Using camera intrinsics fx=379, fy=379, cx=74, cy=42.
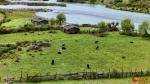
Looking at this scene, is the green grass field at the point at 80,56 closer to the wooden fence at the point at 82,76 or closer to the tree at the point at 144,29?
the wooden fence at the point at 82,76

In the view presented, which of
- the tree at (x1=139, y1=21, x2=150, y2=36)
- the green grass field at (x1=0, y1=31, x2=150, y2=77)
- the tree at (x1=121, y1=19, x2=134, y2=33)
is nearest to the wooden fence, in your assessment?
the green grass field at (x1=0, y1=31, x2=150, y2=77)

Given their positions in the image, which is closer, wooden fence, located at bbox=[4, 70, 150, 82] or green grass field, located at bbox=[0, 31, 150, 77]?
wooden fence, located at bbox=[4, 70, 150, 82]

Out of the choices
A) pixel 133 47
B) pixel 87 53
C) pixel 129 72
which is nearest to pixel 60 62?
pixel 87 53

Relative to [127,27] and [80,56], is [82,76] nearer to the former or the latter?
[80,56]

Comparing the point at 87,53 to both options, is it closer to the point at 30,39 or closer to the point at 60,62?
the point at 60,62

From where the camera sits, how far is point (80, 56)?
269 feet

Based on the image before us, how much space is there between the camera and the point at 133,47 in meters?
90.7

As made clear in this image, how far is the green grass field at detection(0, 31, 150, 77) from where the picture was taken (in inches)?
2906

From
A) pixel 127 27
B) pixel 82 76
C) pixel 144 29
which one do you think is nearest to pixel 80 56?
pixel 82 76

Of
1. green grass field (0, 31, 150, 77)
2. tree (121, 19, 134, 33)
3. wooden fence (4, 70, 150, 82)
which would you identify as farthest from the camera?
tree (121, 19, 134, 33)

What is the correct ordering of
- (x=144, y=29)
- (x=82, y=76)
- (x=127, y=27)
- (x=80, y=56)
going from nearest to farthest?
(x=82, y=76), (x=80, y=56), (x=144, y=29), (x=127, y=27)

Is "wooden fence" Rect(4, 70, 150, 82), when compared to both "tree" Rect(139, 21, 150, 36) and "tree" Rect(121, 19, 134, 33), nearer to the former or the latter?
"tree" Rect(139, 21, 150, 36)

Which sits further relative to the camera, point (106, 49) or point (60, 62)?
point (106, 49)

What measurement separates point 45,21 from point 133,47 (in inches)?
2049
